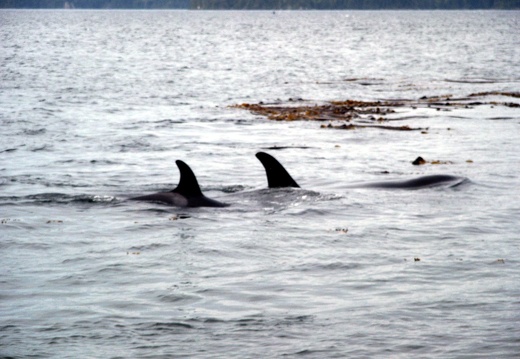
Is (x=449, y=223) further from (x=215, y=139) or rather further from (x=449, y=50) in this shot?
(x=449, y=50)

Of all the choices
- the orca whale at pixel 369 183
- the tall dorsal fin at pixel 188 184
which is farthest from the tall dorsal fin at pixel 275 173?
the tall dorsal fin at pixel 188 184

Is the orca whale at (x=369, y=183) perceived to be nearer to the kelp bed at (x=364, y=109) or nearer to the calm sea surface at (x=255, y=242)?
the calm sea surface at (x=255, y=242)

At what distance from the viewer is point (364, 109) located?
32.0 m

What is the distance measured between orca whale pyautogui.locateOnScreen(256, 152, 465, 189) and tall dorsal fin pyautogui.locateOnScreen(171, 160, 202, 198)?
120 cm

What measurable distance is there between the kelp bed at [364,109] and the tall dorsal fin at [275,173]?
1097 centimetres

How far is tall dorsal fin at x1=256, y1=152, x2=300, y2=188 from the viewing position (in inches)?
632

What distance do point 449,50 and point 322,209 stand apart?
68.2 m

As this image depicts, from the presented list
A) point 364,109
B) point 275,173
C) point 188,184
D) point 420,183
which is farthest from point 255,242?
point 364,109

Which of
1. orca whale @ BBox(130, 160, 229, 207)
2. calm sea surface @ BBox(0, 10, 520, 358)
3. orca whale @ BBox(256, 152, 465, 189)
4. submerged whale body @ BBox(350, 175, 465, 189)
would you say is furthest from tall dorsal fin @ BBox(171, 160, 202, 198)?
submerged whale body @ BBox(350, 175, 465, 189)

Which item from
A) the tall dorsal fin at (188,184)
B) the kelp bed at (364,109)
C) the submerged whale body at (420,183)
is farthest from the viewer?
the kelp bed at (364,109)

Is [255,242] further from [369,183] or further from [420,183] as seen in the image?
[420,183]

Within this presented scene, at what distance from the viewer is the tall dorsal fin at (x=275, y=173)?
16047 millimetres

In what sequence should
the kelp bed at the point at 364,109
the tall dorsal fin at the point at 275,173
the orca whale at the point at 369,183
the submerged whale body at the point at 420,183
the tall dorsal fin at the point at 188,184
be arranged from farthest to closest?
1. the kelp bed at the point at 364,109
2. the submerged whale body at the point at 420,183
3. the orca whale at the point at 369,183
4. the tall dorsal fin at the point at 275,173
5. the tall dorsal fin at the point at 188,184

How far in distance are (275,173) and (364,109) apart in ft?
53.2
